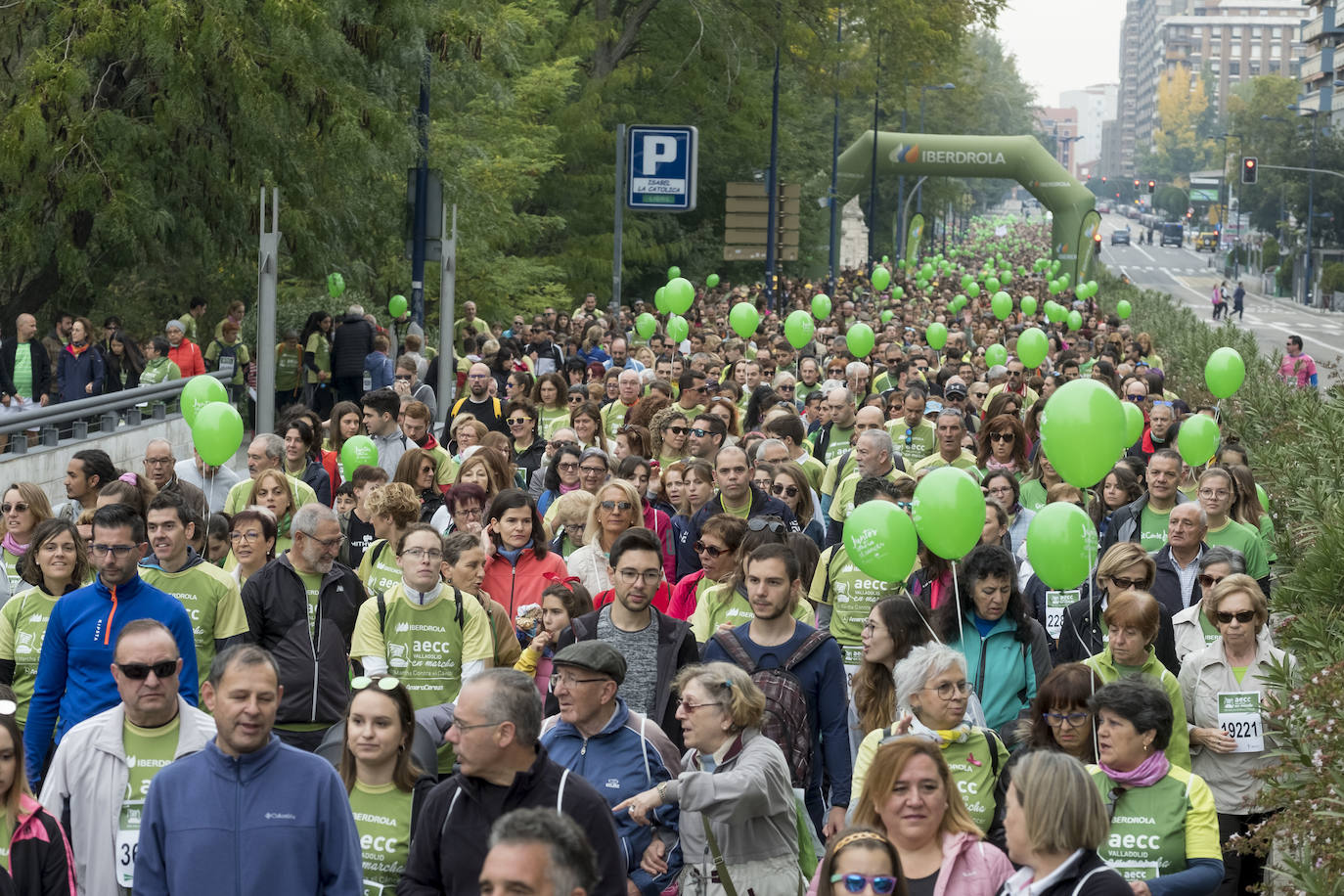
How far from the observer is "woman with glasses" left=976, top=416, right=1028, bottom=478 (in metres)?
11.5

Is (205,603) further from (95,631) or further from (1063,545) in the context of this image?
(1063,545)

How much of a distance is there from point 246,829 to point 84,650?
218 centimetres

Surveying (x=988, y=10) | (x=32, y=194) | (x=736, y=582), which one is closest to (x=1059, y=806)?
(x=736, y=582)

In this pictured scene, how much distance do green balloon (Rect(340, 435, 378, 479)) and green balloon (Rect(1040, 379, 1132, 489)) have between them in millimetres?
4188

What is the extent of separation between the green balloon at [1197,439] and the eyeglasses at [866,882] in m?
8.52

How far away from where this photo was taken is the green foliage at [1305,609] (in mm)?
6191

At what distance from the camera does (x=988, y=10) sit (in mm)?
46344

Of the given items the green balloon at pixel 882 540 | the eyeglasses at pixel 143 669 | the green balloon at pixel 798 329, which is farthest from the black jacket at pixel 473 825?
the green balloon at pixel 798 329

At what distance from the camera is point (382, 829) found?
565 cm

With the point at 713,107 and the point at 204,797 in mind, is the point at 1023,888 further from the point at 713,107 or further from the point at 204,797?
the point at 713,107

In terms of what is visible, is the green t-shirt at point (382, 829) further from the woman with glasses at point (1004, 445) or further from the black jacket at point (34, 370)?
the black jacket at point (34, 370)

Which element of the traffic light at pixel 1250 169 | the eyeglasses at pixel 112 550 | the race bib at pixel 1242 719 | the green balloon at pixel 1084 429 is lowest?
the race bib at pixel 1242 719

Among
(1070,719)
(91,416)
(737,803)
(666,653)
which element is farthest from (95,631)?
(91,416)

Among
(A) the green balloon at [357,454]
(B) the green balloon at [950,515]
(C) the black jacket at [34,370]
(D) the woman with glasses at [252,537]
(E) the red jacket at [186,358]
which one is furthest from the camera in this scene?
(E) the red jacket at [186,358]
